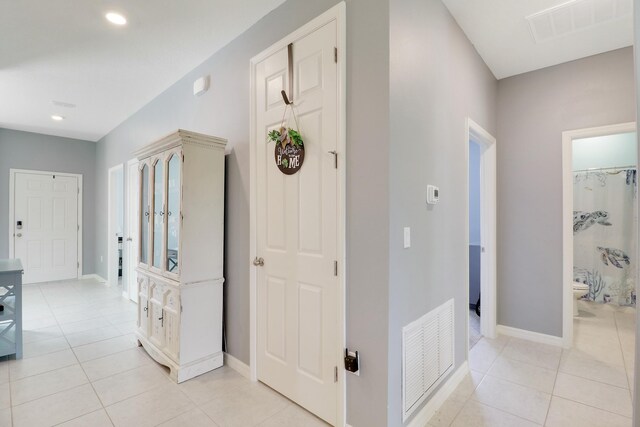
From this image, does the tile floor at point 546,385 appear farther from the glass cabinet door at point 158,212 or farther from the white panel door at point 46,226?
the white panel door at point 46,226

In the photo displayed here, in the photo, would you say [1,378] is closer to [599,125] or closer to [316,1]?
[316,1]

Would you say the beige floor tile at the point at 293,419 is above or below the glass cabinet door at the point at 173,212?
below

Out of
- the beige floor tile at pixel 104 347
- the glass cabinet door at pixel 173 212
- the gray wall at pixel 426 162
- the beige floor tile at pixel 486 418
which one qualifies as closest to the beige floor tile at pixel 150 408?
the glass cabinet door at pixel 173 212

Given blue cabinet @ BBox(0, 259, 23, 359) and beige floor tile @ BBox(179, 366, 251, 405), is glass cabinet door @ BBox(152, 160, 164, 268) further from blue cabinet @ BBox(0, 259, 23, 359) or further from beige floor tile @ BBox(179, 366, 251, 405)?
blue cabinet @ BBox(0, 259, 23, 359)

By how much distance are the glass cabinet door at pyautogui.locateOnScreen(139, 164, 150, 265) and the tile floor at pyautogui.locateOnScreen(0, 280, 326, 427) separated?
3.02ft

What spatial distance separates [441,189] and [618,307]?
4.07 metres

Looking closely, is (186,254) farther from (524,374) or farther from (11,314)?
(524,374)

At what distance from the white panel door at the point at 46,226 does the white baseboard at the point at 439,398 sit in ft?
22.5

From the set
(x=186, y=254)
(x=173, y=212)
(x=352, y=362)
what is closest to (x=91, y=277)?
(x=173, y=212)

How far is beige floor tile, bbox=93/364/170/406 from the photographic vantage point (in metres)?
2.12

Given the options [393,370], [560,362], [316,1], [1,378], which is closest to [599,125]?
[560,362]

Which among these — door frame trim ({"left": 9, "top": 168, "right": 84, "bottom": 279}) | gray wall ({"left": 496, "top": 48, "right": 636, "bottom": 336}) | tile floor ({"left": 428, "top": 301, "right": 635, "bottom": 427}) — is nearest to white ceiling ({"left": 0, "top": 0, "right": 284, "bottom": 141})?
door frame trim ({"left": 9, "top": 168, "right": 84, "bottom": 279})

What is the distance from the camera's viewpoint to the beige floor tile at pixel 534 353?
8.56 feet

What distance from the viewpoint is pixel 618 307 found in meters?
4.11
